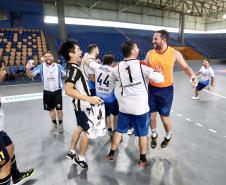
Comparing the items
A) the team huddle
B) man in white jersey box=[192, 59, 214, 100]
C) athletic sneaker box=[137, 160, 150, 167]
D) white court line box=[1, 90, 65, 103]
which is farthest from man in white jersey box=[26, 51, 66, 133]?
man in white jersey box=[192, 59, 214, 100]

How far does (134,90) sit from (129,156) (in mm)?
1317

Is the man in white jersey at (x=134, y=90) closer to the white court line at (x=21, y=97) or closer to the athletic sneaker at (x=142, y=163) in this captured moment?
the athletic sneaker at (x=142, y=163)

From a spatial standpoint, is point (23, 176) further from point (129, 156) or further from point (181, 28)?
point (181, 28)

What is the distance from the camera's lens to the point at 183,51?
83.3 feet

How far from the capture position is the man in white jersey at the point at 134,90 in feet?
9.57

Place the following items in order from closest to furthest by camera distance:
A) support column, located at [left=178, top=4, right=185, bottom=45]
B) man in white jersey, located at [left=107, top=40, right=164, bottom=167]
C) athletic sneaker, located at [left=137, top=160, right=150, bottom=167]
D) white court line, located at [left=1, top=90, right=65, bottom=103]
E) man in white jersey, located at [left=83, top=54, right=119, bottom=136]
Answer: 1. man in white jersey, located at [left=107, top=40, right=164, bottom=167]
2. athletic sneaker, located at [left=137, top=160, right=150, bottom=167]
3. man in white jersey, located at [left=83, top=54, right=119, bottom=136]
4. white court line, located at [left=1, top=90, right=65, bottom=103]
5. support column, located at [left=178, top=4, right=185, bottom=45]

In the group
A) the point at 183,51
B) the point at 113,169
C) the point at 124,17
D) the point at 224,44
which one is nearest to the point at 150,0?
the point at 124,17

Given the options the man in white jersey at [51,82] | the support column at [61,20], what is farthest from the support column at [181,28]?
the man in white jersey at [51,82]

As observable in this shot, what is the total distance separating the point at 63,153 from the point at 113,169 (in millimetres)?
1072

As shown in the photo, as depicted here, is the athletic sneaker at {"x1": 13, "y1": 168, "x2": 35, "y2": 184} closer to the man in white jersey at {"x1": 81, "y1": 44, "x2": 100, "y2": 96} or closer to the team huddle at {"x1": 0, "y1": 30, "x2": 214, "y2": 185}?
the team huddle at {"x1": 0, "y1": 30, "x2": 214, "y2": 185}

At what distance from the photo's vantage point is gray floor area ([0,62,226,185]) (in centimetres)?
299

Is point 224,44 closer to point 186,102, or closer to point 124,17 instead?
point 124,17

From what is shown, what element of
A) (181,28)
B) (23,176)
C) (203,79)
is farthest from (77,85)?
(181,28)

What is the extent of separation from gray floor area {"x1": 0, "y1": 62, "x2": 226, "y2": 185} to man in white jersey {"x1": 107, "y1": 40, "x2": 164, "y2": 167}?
38 centimetres
